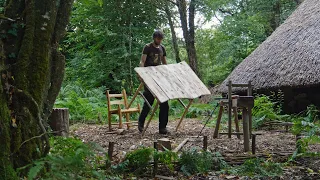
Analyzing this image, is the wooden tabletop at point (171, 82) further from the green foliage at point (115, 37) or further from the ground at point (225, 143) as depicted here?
the green foliage at point (115, 37)

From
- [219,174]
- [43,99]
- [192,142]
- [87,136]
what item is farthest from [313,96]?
[43,99]

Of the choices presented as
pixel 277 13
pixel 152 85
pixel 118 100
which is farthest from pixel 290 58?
pixel 277 13

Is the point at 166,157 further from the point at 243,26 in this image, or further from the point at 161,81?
the point at 243,26

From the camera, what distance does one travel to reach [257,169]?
3.83 meters

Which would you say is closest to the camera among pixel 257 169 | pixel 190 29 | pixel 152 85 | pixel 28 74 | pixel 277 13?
pixel 28 74

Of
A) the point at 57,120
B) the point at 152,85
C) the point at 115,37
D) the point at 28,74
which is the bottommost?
the point at 57,120

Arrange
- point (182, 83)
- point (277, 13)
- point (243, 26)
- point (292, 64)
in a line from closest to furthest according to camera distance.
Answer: point (182, 83), point (292, 64), point (243, 26), point (277, 13)

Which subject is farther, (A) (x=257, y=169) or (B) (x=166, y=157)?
(A) (x=257, y=169)

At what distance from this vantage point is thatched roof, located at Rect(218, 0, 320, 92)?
8.88 m

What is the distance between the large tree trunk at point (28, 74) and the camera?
9.98ft

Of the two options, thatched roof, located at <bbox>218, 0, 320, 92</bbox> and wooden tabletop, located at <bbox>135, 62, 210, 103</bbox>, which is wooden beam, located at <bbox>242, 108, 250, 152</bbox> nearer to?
wooden tabletop, located at <bbox>135, 62, 210, 103</bbox>

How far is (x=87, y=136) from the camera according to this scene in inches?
273

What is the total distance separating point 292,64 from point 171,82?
4218mm

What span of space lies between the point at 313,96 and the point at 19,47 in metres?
8.29
